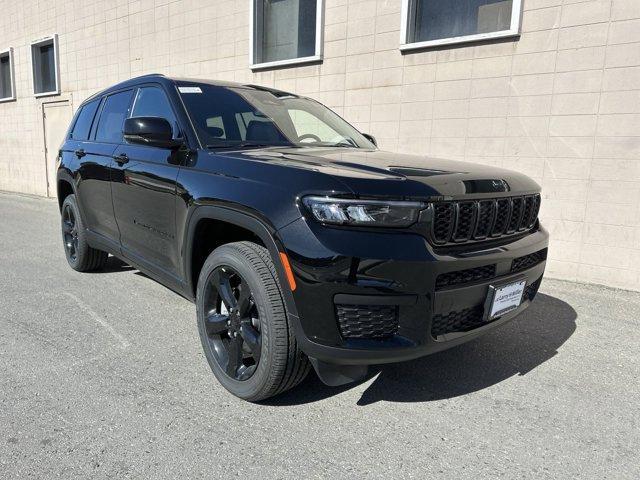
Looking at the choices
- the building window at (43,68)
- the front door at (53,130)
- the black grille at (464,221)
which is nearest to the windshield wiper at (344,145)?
the black grille at (464,221)

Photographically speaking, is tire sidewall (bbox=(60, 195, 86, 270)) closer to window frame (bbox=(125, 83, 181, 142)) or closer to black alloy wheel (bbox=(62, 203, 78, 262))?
black alloy wheel (bbox=(62, 203, 78, 262))

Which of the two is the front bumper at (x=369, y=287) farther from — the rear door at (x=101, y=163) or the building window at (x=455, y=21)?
the building window at (x=455, y=21)

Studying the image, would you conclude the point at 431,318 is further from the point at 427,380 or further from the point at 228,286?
the point at 228,286

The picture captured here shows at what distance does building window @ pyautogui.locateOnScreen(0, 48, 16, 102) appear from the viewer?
14133 mm

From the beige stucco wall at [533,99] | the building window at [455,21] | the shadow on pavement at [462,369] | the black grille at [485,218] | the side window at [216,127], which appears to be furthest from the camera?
the building window at [455,21]

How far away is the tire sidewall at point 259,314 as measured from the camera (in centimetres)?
235

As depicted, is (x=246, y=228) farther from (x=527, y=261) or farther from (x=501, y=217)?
(x=527, y=261)

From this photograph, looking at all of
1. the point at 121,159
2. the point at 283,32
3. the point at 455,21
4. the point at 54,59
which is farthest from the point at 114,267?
the point at 54,59

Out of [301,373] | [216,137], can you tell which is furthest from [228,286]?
[216,137]

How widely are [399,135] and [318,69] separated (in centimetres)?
Answer: 177

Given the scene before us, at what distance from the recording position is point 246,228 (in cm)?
247

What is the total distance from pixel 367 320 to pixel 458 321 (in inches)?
20.3

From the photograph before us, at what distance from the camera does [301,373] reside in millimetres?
2479

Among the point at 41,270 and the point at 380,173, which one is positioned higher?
the point at 380,173
